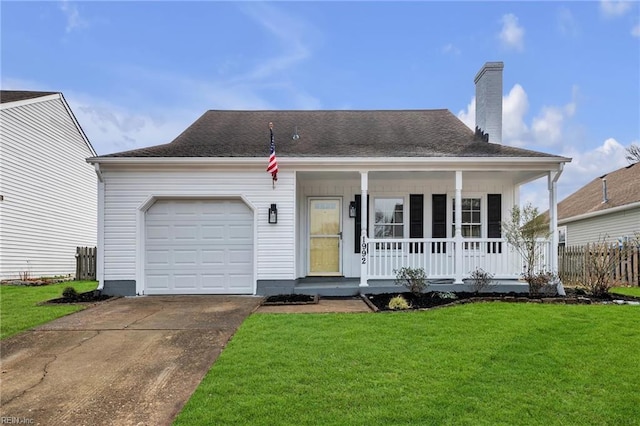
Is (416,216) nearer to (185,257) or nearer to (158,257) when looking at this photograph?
(185,257)

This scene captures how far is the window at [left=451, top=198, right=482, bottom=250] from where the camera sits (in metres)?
10.3

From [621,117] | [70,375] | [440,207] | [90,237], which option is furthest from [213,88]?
[621,117]

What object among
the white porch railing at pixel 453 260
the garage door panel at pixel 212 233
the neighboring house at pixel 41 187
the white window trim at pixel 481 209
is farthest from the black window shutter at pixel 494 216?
the neighboring house at pixel 41 187

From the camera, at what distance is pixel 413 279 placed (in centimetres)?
800

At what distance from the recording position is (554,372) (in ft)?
12.9

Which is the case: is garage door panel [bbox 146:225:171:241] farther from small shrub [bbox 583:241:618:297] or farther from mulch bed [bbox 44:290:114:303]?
small shrub [bbox 583:241:618:297]

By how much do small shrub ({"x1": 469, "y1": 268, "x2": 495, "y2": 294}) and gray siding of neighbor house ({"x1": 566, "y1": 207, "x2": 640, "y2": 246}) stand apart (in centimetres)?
772

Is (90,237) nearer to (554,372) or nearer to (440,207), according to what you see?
(440,207)

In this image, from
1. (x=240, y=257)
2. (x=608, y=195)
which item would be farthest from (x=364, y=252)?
(x=608, y=195)

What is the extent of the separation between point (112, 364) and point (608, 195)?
20.8 metres

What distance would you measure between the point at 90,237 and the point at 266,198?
12.9 m

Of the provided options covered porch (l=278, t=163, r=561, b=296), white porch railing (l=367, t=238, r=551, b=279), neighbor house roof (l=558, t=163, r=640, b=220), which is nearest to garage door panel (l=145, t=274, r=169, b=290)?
covered porch (l=278, t=163, r=561, b=296)

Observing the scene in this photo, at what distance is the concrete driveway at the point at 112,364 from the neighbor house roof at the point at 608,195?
1643cm

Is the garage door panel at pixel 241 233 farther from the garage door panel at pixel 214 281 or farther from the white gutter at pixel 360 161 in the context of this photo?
the white gutter at pixel 360 161
